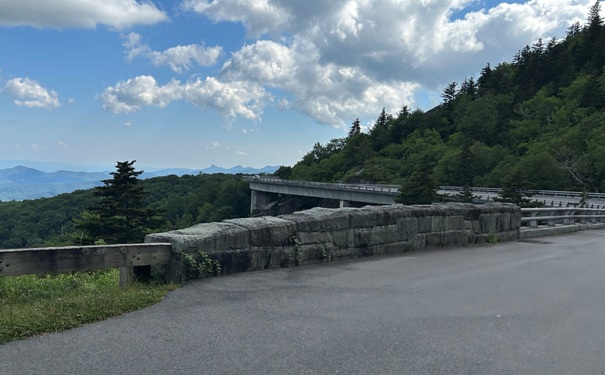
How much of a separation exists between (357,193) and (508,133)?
53942 millimetres

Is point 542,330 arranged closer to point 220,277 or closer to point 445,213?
point 220,277

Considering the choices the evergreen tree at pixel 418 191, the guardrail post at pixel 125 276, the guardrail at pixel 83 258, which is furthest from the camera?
the evergreen tree at pixel 418 191

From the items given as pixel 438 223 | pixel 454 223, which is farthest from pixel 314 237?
pixel 454 223

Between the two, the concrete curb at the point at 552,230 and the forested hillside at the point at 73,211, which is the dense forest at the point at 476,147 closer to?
the forested hillside at the point at 73,211

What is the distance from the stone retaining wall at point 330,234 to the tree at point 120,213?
31928 millimetres

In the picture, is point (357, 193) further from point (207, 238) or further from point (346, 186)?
point (207, 238)

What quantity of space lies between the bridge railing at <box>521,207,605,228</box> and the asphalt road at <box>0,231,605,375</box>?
25.3 ft

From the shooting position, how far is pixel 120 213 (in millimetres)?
37688

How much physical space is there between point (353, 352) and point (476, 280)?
385cm

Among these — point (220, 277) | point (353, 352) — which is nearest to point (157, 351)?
point (353, 352)

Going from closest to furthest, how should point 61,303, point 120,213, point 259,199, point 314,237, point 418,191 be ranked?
1. point 61,303
2. point 314,237
3. point 120,213
4. point 418,191
5. point 259,199

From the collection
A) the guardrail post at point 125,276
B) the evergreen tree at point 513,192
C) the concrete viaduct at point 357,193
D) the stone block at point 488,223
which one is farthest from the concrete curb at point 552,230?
the concrete viaduct at point 357,193

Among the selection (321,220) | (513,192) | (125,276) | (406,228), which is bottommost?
(125,276)

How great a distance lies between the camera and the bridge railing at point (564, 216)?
14.1 m
